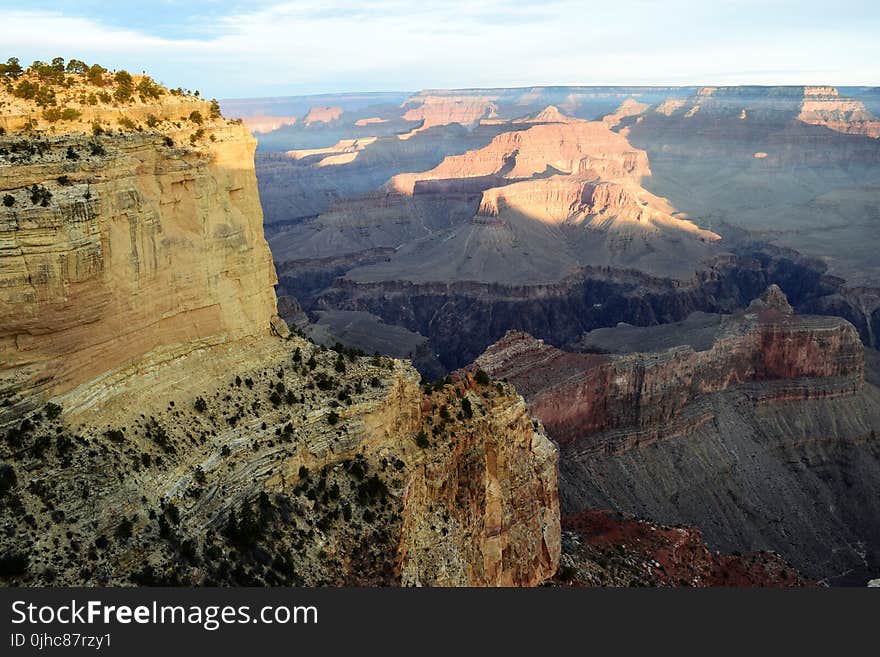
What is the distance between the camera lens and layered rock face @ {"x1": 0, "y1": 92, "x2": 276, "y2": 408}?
20812mm

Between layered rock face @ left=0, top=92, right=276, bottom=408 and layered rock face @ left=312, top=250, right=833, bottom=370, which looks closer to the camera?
layered rock face @ left=0, top=92, right=276, bottom=408

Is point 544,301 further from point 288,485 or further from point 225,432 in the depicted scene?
point 225,432

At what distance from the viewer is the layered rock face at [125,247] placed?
20812 millimetres

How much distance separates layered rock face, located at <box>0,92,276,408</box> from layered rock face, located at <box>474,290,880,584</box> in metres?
34.6

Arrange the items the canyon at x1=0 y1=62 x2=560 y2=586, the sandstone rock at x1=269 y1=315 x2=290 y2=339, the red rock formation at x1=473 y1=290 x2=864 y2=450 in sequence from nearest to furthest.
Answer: the canyon at x1=0 y1=62 x2=560 y2=586
the sandstone rock at x1=269 y1=315 x2=290 y2=339
the red rock formation at x1=473 y1=290 x2=864 y2=450

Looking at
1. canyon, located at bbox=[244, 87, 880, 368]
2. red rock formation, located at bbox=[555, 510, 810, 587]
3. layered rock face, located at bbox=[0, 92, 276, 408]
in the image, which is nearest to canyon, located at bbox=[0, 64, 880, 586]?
layered rock face, located at bbox=[0, 92, 276, 408]

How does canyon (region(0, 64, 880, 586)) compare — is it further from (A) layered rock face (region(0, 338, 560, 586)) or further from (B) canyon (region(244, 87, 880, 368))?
(B) canyon (region(244, 87, 880, 368))

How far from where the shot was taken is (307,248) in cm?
15975

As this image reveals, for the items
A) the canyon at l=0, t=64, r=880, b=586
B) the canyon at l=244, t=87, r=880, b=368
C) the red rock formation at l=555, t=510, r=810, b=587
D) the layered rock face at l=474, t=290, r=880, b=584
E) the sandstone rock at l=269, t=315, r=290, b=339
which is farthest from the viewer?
the canyon at l=244, t=87, r=880, b=368

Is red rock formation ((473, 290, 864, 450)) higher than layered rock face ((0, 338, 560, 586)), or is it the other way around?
layered rock face ((0, 338, 560, 586))

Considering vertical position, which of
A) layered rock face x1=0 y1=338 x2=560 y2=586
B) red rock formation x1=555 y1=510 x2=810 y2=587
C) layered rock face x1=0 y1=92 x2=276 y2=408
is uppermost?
layered rock face x1=0 y1=92 x2=276 y2=408

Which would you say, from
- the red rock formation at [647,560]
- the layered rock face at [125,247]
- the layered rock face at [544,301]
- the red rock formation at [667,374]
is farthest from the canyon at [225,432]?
the layered rock face at [544,301]

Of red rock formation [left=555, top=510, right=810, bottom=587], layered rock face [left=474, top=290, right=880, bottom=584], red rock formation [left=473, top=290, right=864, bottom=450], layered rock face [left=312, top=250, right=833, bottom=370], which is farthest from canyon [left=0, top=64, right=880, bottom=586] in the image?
layered rock face [left=312, top=250, right=833, bottom=370]

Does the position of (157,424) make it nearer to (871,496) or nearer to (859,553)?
(859,553)
